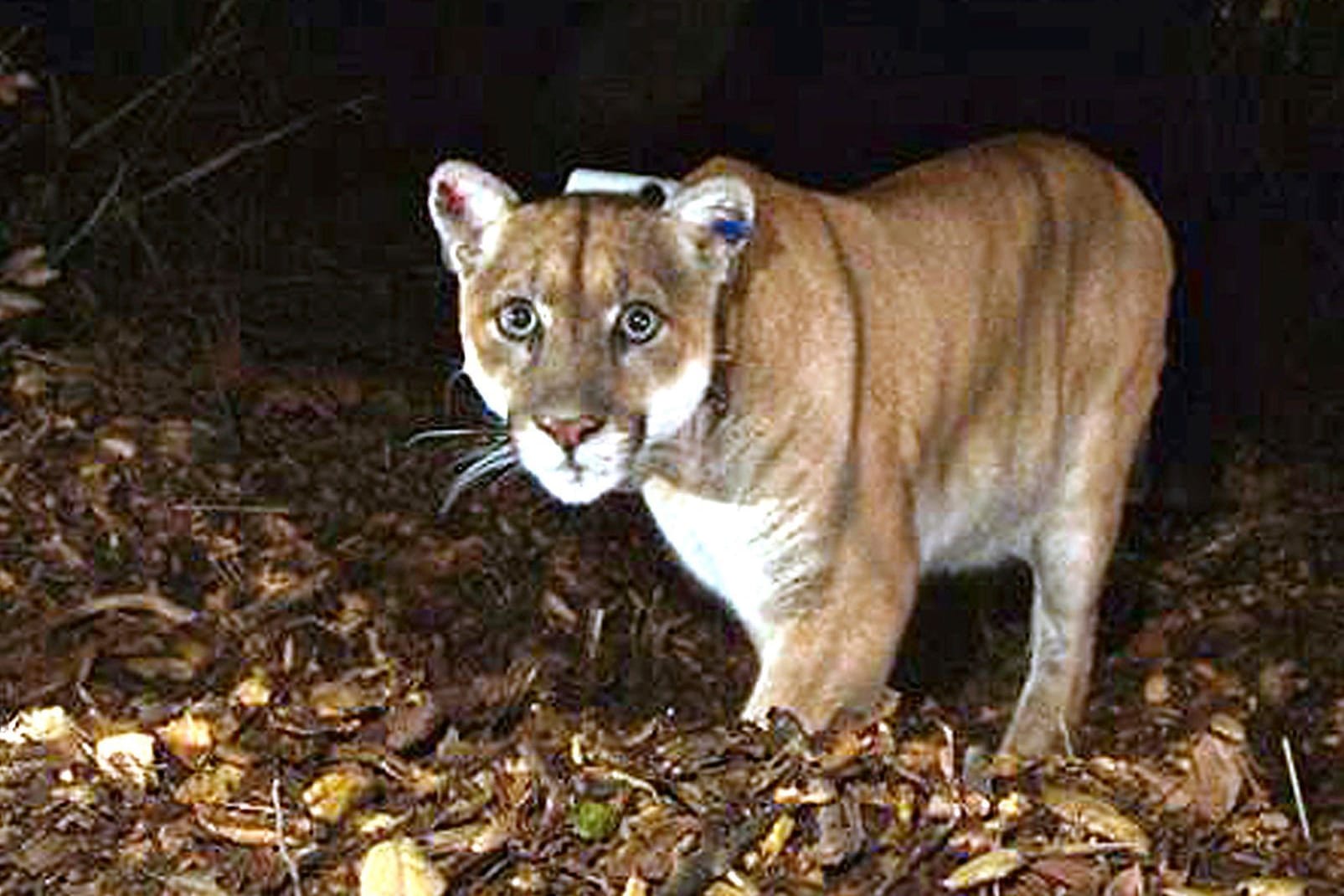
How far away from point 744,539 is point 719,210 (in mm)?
714

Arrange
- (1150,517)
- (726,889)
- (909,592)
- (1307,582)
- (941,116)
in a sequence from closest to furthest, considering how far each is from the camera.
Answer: (726,889), (909,592), (1307,582), (1150,517), (941,116)

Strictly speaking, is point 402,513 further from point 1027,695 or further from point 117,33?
point 117,33

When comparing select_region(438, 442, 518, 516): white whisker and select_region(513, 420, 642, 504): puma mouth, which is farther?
select_region(438, 442, 518, 516): white whisker

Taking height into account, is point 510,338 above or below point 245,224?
above

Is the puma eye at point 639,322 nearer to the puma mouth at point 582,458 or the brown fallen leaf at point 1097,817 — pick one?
the puma mouth at point 582,458

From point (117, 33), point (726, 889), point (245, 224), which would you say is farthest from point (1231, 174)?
point (726, 889)

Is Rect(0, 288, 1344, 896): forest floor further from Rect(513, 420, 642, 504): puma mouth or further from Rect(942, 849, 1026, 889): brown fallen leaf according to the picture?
Rect(513, 420, 642, 504): puma mouth

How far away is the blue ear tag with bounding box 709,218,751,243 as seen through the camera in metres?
5.03

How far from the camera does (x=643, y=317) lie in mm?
4949

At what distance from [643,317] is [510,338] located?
0.28 metres

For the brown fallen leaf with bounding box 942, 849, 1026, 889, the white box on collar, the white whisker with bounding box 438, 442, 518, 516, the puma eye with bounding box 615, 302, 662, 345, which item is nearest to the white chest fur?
the white whisker with bounding box 438, 442, 518, 516

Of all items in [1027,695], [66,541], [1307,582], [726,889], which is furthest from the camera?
[1307,582]

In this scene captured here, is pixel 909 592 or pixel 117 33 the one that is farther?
pixel 117 33

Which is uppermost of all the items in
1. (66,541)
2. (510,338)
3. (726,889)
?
(510,338)
